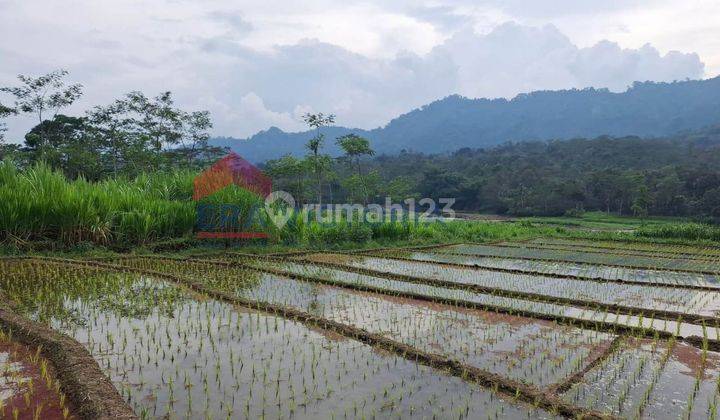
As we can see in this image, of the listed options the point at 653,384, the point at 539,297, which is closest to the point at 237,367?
the point at 653,384

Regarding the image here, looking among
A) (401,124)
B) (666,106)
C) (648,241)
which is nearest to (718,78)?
(666,106)

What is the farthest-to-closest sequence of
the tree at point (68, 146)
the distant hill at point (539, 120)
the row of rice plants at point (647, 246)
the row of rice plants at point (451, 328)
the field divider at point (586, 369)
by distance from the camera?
1. the distant hill at point (539, 120)
2. the tree at point (68, 146)
3. the row of rice plants at point (647, 246)
4. the row of rice plants at point (451, 328)
5. the field divider at point (586, 369)

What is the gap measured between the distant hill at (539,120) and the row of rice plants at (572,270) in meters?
118

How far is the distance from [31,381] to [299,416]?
2239 millimetres

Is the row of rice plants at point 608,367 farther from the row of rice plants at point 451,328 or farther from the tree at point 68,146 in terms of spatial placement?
the tree at point 68,146

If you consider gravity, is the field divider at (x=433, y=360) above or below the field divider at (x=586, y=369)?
above

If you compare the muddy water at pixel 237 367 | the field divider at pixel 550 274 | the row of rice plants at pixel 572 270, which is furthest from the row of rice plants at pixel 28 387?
the row of rice plants at pixel 572 270

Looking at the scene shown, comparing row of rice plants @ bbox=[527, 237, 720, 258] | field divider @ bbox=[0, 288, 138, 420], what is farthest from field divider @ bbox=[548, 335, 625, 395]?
row of rice plants @ bbox=[527, 237, 720, 258]

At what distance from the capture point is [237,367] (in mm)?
4754

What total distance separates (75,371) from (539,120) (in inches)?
6246

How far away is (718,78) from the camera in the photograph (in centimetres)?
14488

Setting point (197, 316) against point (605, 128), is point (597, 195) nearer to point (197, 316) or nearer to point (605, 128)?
point (197, 316)

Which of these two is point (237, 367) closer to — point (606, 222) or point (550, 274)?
point (550, 274)

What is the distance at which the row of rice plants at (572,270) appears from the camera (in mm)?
10102
